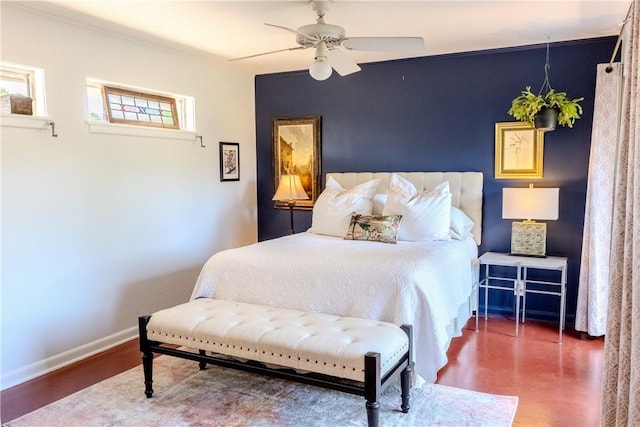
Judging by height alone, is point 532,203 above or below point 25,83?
below

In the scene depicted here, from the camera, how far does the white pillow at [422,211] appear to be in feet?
13.2

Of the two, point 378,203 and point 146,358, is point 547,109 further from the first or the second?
point 146,358

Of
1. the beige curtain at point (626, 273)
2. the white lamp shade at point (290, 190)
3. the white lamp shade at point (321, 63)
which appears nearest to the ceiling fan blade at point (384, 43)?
the white lamp shade at point (321, 63)

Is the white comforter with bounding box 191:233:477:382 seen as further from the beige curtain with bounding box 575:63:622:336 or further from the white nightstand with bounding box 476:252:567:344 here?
the beige curtain with bounding box 575:63:622:336

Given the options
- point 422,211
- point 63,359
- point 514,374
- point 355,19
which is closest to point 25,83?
point 63,359

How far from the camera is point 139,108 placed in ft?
14.0

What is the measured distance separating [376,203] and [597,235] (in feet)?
6.13

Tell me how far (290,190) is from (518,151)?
2.32 meters

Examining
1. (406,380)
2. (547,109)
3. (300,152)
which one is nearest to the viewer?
(406,380)

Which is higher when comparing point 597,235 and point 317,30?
point 317,30

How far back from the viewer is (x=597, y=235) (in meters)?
3.79

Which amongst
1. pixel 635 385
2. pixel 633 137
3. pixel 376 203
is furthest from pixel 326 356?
pixel 376 203

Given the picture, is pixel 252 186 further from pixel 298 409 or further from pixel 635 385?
pixel 635 385

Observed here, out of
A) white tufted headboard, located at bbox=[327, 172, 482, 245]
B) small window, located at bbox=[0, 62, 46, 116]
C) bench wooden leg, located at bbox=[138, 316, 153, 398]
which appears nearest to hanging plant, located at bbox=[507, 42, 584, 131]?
white tufted headboard, located at bbox=[327, 172, 482, 245]
